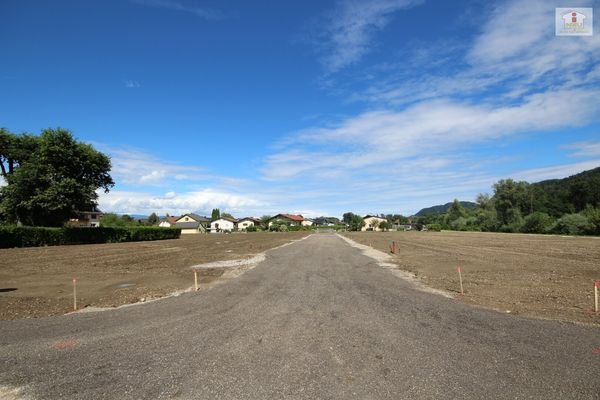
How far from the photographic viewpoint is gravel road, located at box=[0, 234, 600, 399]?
5.74 meters

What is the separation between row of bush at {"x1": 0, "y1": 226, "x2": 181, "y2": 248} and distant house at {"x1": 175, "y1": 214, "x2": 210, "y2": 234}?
7594cm

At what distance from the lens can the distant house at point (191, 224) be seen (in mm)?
140125

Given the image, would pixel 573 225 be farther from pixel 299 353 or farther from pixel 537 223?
pixel 299 353

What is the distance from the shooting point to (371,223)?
555 ft

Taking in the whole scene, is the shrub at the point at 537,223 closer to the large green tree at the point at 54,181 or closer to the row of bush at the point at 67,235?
the row of bush at the point at 67,235

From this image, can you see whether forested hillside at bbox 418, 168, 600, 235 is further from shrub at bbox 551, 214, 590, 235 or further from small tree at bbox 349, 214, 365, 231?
small tree at bbox 349, 214, 365, 231

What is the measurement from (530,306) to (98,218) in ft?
428

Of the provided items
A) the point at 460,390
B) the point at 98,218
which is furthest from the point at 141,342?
the point at 98,218

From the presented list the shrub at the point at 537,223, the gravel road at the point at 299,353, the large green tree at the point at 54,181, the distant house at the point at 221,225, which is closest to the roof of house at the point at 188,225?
the distant house at the point at 221,225

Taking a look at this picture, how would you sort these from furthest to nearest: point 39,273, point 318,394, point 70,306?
point 39,273 < point 70,306 < point 318,394

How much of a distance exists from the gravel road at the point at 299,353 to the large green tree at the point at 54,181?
40949 mm

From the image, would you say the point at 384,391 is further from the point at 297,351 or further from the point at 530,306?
the point at 530,306

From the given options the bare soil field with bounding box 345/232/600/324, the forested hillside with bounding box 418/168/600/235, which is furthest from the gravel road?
the forested hillside with bounding box 418/168/600/235

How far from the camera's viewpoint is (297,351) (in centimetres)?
747
